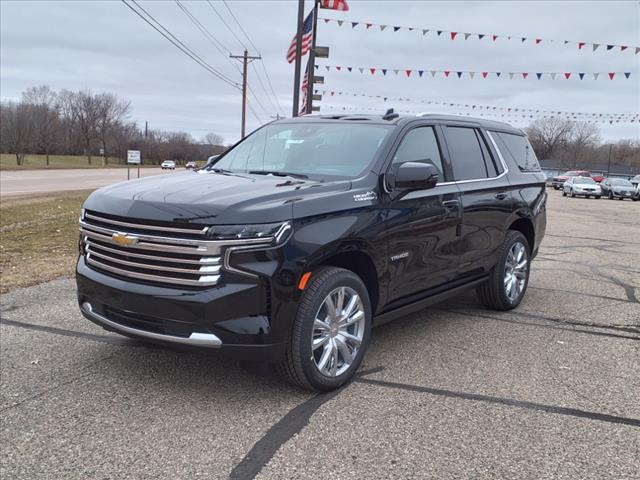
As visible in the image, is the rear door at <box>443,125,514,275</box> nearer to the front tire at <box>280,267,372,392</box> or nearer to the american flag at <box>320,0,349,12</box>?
the front tire at <box>280,267,372,392</box>

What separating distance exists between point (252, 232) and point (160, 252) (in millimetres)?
580

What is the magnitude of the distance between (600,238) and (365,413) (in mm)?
12003

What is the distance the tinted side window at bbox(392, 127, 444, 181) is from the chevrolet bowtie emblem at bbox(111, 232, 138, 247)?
6.65 feet

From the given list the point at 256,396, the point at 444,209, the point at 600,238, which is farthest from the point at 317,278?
the point at 600,238

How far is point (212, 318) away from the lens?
3297mm

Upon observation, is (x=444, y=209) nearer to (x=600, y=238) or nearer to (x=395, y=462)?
(x=395, y=462)

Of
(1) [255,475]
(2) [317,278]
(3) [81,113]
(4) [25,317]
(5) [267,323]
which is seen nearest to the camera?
(1) [255,475]

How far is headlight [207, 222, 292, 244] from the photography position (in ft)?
10.8

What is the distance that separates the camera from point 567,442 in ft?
10.6

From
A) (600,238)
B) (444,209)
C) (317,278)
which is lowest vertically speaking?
(600,238)

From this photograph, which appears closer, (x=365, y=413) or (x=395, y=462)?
(x=395, y=462)

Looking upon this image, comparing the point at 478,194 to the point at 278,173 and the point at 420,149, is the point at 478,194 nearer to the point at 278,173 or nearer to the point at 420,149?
the point at 420,149

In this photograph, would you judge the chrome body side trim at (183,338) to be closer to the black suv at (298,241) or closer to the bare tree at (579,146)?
the black suv at (298,241)

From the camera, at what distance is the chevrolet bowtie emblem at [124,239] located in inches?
137
